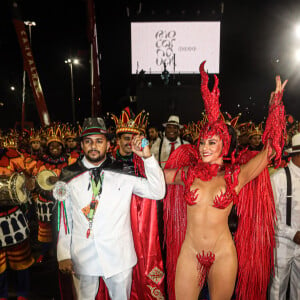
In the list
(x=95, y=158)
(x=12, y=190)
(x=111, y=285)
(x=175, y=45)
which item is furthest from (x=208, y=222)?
(x=175, y=45)

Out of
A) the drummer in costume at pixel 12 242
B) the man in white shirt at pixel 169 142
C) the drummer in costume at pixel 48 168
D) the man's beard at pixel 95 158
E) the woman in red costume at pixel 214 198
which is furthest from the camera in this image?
the man in white shirt at pixel 169 142

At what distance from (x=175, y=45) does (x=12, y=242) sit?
45.8 ft

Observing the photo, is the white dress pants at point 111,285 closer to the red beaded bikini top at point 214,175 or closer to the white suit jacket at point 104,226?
the white suit jacket at point 104,226

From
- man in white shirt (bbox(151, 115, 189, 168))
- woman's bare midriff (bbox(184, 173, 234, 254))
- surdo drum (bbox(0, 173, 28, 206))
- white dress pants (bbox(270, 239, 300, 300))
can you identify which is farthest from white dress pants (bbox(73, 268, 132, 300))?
man in white shirt (bbox(151, 115, 189, 168))

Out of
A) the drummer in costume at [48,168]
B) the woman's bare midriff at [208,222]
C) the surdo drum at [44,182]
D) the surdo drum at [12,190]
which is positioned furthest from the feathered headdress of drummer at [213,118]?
the drummer in costume at [48,168]

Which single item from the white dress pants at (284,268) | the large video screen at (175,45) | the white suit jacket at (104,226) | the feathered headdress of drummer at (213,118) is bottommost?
the white dress pants at (284,268)

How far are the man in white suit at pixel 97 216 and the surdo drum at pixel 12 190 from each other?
0.61 metres

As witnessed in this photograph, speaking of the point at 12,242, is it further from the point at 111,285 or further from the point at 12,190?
the point at 111,285

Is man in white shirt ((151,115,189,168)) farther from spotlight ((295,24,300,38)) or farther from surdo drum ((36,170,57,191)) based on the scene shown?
spotlight ((295,24,300,38))

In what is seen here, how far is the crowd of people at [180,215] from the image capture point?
7.29ft

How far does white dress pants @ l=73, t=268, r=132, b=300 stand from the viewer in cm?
233

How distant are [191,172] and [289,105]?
36.8 ft

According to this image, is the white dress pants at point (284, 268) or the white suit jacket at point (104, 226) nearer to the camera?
the white suit jacket at point (104, 226)

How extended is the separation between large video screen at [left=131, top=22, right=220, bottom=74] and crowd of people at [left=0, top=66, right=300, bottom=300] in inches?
503
